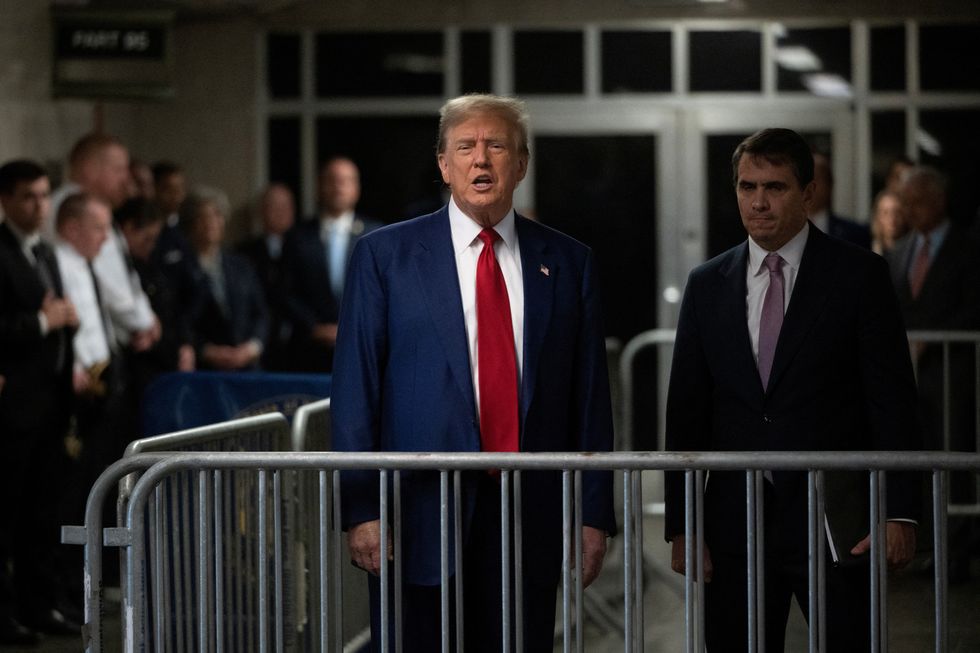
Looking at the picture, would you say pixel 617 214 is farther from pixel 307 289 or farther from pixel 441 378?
pixel 441 378

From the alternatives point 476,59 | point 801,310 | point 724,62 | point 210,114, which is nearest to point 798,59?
point 724,62

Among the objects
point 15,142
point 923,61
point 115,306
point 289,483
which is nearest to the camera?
point 289,483

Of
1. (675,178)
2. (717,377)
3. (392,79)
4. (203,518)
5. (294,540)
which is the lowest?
(294,540)

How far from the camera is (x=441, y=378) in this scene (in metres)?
3.90

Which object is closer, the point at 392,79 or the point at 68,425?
the point at 68,425

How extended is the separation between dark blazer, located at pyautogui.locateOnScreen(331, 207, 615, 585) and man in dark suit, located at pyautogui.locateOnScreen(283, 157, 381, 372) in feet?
23.4

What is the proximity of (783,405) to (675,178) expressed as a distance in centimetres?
903

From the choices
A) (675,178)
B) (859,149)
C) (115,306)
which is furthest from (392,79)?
(115,306)

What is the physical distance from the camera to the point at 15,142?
961 centimetres

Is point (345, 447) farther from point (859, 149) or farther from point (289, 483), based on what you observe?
point (859, 149)

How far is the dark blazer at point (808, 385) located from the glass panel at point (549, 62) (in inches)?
349

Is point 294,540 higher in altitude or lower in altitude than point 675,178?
lower

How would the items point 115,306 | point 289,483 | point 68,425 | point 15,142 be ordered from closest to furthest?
point 289,483
point 68,425
point 115,306
point 15,142

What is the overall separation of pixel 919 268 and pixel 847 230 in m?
0.56
